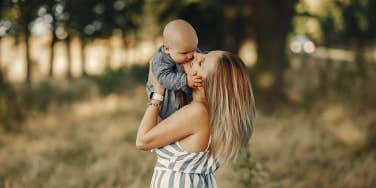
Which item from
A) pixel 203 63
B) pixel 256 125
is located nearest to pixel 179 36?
pixel 203 63

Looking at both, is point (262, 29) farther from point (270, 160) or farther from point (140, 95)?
point (270, 160)

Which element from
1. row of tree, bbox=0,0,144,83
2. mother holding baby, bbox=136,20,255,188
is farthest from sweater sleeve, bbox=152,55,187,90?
row of tree, bbox=0,0,144,83

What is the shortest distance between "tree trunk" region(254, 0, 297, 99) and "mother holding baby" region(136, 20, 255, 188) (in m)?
Result: 8.16

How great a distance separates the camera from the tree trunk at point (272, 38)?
36.1 feet

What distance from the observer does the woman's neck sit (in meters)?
2.89

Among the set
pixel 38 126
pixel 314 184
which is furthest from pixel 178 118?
pixel 38 126

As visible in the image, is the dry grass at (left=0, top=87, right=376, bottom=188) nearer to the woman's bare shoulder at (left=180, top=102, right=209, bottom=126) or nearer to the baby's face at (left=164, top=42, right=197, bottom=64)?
→ the woman's bare shoulder at (left=180, top=102, right=209, bottom=126)

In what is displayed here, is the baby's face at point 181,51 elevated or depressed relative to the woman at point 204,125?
elevated

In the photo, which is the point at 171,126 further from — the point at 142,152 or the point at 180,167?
the point at 142,152

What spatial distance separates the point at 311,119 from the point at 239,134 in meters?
7.39

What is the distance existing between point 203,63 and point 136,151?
4.91 m

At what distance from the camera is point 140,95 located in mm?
12578

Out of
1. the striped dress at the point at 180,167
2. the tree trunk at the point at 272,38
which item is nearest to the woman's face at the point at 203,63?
the striped dress at the point at 180,167

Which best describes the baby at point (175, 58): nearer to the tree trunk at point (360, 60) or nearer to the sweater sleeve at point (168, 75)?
the sweater sleeve at point (168, 75)
